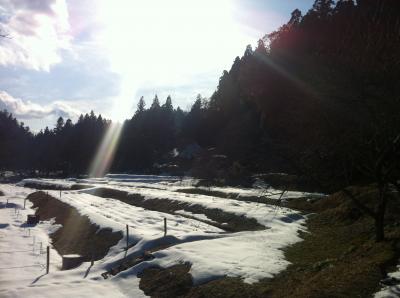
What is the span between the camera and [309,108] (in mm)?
20969

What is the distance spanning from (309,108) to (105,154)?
129 metres

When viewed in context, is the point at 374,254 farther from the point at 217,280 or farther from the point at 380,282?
the point at 217,280

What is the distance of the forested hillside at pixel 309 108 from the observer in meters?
16.7

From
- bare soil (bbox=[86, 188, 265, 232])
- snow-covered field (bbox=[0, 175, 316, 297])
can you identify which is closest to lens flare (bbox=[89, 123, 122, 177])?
bare soil (bbox=[86, 188, 265, 232])

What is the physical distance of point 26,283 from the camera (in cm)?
2217

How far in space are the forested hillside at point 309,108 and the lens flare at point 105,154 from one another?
3499 mm

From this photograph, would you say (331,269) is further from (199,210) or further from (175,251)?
(199,210)

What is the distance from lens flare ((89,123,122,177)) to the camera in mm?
137750

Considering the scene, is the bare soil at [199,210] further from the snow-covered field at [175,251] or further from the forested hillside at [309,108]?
the forested hillside at [309,108]

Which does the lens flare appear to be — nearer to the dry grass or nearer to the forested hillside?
the forested hillside

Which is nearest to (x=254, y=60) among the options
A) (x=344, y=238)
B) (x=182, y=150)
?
(x=344, y=238)

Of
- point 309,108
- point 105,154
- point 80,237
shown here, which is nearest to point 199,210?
point 80,237

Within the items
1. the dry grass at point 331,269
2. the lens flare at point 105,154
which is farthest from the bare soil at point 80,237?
the lens flare at point 105,154

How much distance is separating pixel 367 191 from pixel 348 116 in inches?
607
